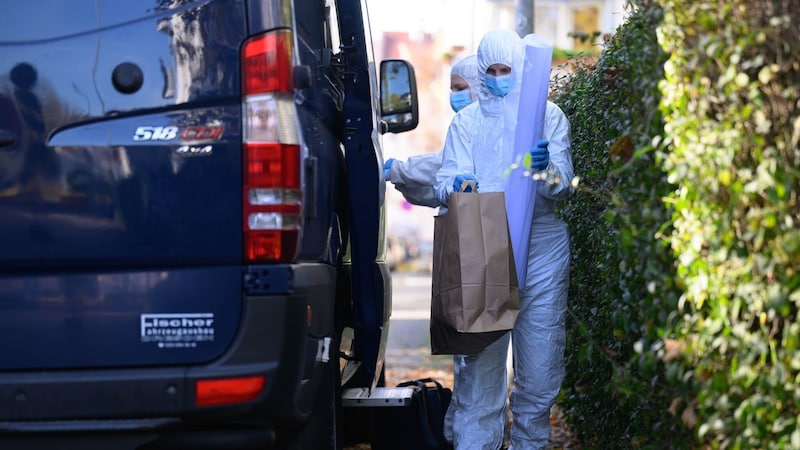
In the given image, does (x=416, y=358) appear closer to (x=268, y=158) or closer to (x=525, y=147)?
(x=525, y=147)

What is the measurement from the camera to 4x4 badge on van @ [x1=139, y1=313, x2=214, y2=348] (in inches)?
152

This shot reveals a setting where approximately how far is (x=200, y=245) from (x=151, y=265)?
175mm

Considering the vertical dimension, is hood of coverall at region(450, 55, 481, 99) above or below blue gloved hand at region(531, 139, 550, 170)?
above

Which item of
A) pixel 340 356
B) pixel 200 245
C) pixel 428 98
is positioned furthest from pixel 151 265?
pixel 428 98

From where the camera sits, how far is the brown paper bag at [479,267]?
5.12 meters

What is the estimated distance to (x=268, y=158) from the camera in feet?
12.8

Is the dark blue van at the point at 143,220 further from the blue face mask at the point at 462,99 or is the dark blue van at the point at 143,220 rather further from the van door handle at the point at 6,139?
the blue face mask at the point at 462,99

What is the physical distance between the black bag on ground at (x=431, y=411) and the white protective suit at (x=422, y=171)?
1193 mm

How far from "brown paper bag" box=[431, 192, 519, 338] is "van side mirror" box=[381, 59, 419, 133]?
5.68ft

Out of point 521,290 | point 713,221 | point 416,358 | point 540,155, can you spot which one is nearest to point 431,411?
point 521,290

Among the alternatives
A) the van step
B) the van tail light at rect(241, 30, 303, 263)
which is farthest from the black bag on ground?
the van tail light at rect(241, 30, 303, 263)

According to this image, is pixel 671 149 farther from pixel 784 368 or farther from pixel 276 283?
pixel 276 283

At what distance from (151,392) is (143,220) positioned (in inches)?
22.3

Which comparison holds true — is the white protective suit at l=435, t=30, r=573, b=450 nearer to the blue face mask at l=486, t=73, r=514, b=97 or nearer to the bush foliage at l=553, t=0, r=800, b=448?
the blue face mask at l=486, t=73, r=514, b=97
